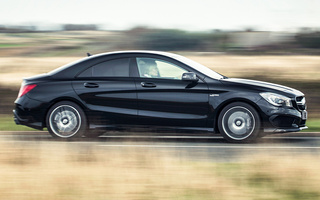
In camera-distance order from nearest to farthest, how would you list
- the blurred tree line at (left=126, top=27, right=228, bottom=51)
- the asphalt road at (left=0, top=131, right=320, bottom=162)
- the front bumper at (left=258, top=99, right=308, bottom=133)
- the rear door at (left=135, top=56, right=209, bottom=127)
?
1. the asphalt road at (left=0, top=131, right=320, bottom=162)
2. the front bumper at (left=258, top=99, right=308, bottom=133)
3. the rear door at (left=135, top=56, right=209, bottom=127)
4. the blurred tree line at (left=126, top=27, right=228, bottom=51)

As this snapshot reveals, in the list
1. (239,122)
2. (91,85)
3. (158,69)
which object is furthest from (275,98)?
(91,85)

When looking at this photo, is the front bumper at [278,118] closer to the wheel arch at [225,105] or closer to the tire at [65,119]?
the wheel arch at [225,105]

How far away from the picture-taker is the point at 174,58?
8.84m

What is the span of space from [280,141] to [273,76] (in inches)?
342

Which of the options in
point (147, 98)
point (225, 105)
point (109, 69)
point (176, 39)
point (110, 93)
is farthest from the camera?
point (176, 39)

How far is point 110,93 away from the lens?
8.86 meters

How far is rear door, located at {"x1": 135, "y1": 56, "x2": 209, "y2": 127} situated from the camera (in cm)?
864

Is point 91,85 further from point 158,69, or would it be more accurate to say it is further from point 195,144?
point 195,144

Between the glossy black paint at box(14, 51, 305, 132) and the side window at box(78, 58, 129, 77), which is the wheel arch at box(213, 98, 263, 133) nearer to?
the glossy black paint at box(14, 51, 305, 132)

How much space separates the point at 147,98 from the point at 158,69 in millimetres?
501

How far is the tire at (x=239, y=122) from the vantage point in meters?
8.53

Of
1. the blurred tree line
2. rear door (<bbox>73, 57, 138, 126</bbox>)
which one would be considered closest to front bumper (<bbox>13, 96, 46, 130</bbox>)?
rear door (<bbox>73, 57, 138, 126</bbox>)

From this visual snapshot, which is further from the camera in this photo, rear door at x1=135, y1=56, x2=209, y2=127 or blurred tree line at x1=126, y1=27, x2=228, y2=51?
blurred tree line at x1=126, y1=27, x2=228, y2=51

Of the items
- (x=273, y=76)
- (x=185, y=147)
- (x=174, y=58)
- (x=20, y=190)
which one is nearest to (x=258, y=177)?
(x=20, y=190)
